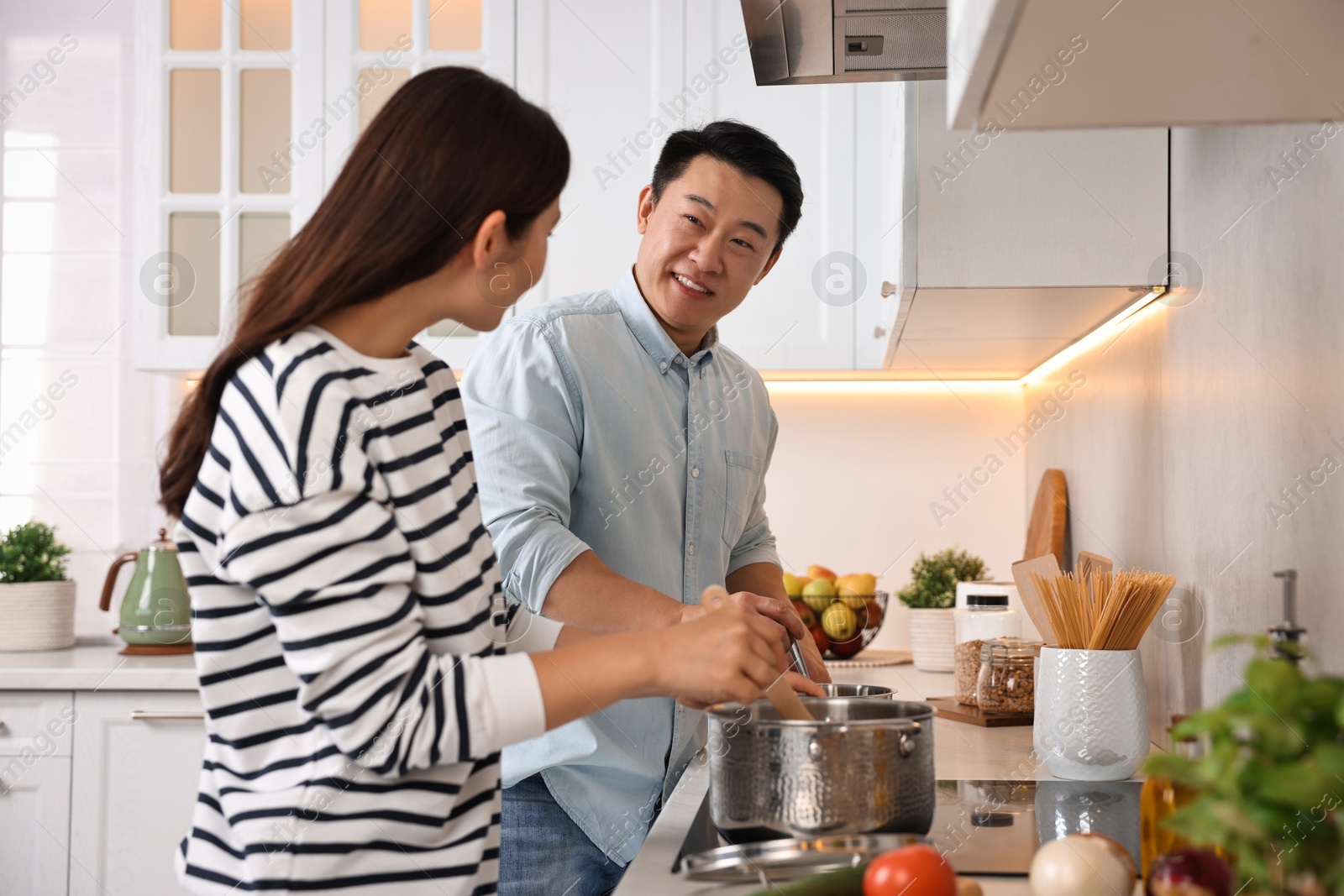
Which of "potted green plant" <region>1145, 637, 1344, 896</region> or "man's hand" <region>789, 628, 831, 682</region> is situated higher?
"potted green plant" <region>1145, 637, 1344, 896</region>

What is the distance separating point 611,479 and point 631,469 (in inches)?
1.5

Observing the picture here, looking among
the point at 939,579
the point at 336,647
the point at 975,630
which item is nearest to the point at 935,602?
the point at 939,579

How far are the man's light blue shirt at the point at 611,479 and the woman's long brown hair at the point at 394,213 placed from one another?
0.46m

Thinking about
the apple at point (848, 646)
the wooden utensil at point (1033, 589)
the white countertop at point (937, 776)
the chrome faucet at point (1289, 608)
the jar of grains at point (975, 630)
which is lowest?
the apple at point (848, 646)

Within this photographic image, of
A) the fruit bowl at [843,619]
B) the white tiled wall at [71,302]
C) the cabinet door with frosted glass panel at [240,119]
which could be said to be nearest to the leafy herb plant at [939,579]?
the fruit bowl at [843,619]

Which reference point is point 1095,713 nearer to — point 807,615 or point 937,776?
point 937,776

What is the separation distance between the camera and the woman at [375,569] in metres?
0.71

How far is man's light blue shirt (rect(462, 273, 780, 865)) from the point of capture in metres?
1.28

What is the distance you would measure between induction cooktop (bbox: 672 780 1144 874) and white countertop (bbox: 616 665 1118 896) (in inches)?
0.7

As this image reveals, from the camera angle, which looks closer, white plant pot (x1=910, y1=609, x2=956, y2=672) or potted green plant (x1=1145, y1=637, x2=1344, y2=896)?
Answer: potted green plant (x1=1145, y1=637, x2=1344, y2=896)

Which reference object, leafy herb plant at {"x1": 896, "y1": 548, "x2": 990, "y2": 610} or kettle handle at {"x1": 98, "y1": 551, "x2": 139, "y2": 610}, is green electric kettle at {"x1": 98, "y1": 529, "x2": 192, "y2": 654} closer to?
kettle handle at {"x1": 98, "y1": 551, "x2": 139, "y2": 610}

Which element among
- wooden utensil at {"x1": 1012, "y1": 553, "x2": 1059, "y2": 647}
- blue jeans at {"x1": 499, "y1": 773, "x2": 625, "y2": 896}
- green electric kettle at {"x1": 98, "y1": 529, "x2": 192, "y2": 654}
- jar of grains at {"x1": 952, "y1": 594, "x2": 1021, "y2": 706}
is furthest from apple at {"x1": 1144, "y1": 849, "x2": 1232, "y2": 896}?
green electric kettle at {"x1": 98, "y1": 529, "x2": 192, "y2": 654}

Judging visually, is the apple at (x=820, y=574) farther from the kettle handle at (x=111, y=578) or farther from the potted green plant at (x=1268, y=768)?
the potted green plant at (x=1268, y=768)

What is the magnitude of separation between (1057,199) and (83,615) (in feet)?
7.99
